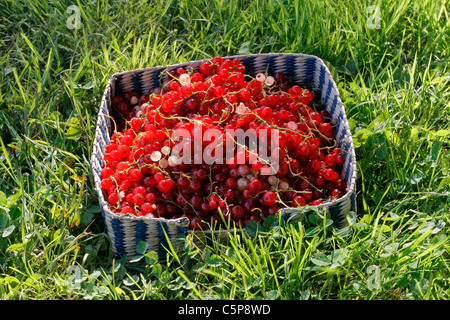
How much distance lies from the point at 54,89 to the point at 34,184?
0.64 metres

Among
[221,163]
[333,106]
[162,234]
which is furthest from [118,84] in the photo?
[333,106]

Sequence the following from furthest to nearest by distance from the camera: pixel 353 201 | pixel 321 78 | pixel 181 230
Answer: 1. pixel 321 78
2. pixel 353 201
3. pixel 181 230

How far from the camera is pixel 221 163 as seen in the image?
1.74m

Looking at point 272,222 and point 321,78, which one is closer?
point 272,222

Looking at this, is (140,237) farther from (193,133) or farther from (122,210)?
(193,133)

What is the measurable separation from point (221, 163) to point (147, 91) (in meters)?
0.66

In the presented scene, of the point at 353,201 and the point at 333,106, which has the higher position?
the point at 333,106

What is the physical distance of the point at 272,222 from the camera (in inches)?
64.0

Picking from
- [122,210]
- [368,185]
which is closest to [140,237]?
[122,210]

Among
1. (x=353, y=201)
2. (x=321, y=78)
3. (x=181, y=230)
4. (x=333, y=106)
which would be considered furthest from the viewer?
(x=321, y=78)

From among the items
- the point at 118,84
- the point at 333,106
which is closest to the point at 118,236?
the point at 118,84

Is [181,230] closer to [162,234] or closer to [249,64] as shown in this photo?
[162,234]

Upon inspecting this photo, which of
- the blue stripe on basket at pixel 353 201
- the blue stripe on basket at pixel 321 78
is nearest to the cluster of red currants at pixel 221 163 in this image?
the blue stripe on basket at pixel 353 201

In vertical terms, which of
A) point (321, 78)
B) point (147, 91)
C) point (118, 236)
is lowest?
point (118, 236)
